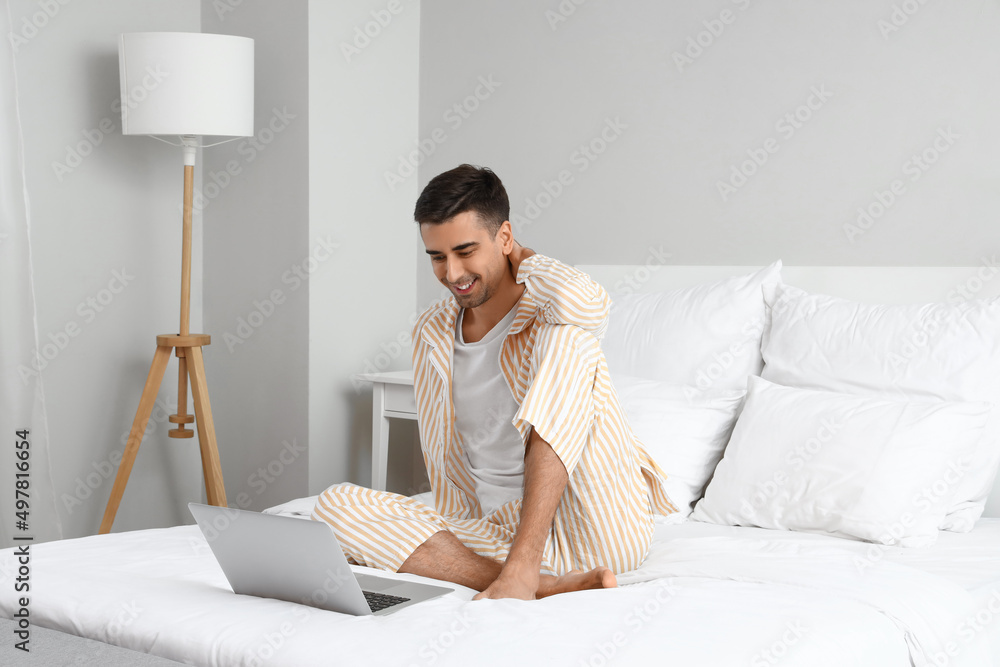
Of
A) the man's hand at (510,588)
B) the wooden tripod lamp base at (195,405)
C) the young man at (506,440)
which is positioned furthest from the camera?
the wooden tripod lamp base at (195,405)

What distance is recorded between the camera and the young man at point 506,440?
1.54 m

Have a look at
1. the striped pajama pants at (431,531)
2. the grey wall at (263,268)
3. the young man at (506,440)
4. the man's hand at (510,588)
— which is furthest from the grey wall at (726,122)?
the man's hand at (510,588)

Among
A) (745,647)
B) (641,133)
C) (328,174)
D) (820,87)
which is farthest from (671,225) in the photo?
(745,647)

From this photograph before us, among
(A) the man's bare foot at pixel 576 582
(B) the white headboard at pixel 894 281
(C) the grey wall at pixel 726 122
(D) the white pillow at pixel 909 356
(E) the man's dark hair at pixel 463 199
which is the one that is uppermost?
(C) the grey wall at pixel 726 122

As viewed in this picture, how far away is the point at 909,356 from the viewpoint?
2025mm

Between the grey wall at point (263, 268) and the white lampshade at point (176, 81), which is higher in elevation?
the white lampshade at point (176, 81)

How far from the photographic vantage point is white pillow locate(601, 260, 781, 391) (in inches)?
91.8

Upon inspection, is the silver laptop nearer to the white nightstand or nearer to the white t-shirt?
the white t-shirt

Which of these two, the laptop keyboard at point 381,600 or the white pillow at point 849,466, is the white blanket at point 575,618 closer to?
the laptop keyboard at point 381,600

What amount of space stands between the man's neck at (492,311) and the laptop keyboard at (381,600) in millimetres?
588

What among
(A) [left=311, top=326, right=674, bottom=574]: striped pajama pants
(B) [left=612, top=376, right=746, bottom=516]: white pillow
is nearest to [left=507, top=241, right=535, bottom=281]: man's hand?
(A) [left=311, top=326, right=674, bottom=574]: striped pajama pants

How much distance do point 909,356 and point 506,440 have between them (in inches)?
35.7

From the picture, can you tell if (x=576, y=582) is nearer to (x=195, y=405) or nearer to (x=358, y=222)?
(x=195, y=405)

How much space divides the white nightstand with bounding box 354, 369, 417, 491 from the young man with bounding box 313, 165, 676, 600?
38.2 inches
